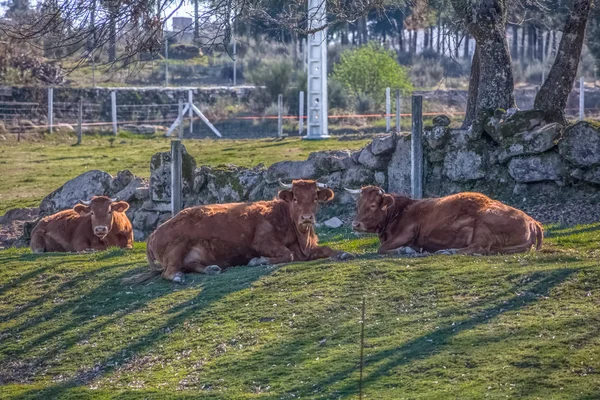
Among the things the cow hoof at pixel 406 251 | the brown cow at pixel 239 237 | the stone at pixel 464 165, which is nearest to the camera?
the cow hoof at pixel 406 251

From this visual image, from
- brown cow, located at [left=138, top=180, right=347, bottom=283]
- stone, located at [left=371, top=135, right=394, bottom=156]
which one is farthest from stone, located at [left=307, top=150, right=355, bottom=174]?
brown cow, located at [left=138, top=180, right=347, bottom=283]

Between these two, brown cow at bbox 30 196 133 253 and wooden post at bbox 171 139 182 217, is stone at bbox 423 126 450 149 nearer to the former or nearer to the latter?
wooden post at bbox 171 139 182 217

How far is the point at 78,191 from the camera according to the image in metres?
23.2

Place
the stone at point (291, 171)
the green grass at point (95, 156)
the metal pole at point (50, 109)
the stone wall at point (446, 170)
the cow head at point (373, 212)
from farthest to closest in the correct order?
1. the metal pole at point (50, 109)
2. the green grass at point (95, 156)
3. the stone at point (291, 171)
4. the stone wall at point (446, 170)
5. the cow head at point (373, 212)

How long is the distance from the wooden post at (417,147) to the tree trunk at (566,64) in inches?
149

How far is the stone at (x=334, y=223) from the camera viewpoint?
1841 cm

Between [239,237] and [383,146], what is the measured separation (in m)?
5.49

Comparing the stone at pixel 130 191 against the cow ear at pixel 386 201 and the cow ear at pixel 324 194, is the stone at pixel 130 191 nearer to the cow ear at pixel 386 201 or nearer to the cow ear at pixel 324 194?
the cow ear at pixel 324 194

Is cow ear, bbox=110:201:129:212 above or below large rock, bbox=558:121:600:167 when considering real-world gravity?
below

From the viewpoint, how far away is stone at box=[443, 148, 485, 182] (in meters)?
18.4

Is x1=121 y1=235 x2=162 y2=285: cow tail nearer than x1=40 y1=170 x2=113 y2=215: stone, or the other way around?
x1=121 y1=235 x2=162 y2=285: cow tail

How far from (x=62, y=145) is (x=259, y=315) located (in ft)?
93.8

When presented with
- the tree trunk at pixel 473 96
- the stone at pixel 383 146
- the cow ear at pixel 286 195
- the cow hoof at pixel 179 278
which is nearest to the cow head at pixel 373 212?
the cow ear at pixel 286 195

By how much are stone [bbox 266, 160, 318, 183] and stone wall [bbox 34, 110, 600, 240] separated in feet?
0.06
